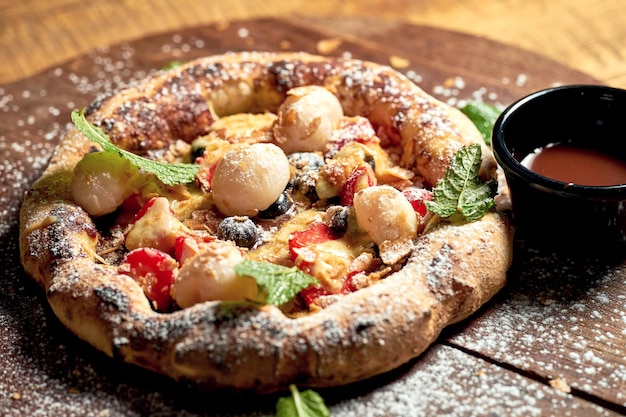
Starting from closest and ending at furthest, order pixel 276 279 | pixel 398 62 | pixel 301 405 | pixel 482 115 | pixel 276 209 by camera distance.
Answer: pixel 301 405, pixel 276 279, pixel 276 209, pixel 482 115, pixel 398 62

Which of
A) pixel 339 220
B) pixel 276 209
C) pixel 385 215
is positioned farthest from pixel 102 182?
pixel 385 215

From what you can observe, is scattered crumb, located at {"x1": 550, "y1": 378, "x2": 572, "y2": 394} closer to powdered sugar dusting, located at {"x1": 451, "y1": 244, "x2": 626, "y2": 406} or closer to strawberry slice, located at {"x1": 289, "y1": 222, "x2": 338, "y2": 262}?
powdered sugar dusting, located at {"x1": 451, "y1": 244, "x2": 626, "y2": 406}

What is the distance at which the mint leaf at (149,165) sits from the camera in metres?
3.81

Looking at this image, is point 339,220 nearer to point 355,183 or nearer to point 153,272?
point 355,183

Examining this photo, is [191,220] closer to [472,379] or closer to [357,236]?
[357,236]

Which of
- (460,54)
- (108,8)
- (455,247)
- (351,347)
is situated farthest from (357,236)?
(108,8)

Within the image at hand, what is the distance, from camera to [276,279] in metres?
3.21

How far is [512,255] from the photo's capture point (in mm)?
3775

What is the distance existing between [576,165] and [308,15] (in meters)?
2.66

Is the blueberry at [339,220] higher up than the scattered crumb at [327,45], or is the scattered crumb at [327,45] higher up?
the blueberry at [339,220]

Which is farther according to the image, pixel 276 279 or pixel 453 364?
pixel 453 364

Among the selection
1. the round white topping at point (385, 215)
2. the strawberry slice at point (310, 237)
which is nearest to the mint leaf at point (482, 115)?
the round white topping at point (385, 215)

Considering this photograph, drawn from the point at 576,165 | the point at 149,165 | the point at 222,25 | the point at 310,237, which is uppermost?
the point at 576,165

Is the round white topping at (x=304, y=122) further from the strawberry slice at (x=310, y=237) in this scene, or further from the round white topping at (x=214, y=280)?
the round white topping at (x=214, y=280)
